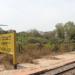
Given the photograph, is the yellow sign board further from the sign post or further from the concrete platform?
the concrete platform

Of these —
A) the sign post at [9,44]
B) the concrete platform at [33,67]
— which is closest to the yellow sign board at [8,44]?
the sign post at [9,44]

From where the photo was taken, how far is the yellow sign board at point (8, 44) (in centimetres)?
1241

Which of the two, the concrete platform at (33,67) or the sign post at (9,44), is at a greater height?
the sign post at (9,44)

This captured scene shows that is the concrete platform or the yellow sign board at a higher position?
the yellow sign board

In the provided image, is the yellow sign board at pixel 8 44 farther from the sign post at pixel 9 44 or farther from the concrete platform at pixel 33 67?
the concrete platform at pixel 33 67

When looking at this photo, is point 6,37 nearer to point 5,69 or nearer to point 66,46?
point 5,69

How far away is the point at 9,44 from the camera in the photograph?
1294 centimetres

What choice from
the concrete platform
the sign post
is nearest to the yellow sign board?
the sign post

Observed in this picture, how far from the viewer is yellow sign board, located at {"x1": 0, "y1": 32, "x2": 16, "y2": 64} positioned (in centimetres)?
1241

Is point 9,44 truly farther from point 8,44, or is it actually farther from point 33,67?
point 33,67

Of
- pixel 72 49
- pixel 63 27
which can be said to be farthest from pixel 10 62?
pixel 63 27

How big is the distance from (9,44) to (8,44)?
15cm

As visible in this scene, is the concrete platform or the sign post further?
the sign post

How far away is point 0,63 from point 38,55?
4.35 metres
